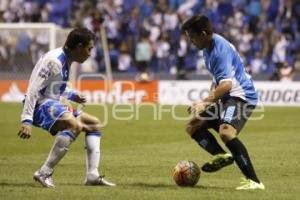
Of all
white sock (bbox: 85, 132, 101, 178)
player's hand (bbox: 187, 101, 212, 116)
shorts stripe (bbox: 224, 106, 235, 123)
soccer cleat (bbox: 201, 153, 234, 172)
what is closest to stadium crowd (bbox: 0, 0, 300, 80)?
soccer cleat (bbox: 201, 153, 234, 172)

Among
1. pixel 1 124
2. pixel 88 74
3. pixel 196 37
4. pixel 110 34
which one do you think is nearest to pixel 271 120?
pixel 1 124

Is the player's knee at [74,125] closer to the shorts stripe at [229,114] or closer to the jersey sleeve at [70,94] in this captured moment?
the jersey sleeve at [70,94]

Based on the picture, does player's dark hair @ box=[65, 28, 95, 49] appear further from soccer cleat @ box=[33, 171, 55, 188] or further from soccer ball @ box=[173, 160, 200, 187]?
soccer ball @ box=[173, 160, 200, 187]

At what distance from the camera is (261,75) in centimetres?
3008

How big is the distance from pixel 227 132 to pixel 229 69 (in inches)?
29.5

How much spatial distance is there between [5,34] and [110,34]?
583cm

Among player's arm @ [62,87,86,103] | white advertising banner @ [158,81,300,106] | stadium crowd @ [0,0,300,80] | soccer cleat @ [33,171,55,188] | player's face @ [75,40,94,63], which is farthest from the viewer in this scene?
stadium crowd @ [0,0,300,80]

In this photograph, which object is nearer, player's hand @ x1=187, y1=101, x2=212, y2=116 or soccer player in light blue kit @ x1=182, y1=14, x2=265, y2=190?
player's hand @ x1=187, y1=101, x2=212, y2=116

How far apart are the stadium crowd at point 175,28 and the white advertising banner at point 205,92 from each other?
104 centimetres

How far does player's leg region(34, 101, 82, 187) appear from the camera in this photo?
9.89 metres

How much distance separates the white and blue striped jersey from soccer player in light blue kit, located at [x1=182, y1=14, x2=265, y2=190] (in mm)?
1542

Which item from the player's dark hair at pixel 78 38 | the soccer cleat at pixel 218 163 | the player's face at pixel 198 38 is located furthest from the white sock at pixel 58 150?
the player's face at pixel 198 38

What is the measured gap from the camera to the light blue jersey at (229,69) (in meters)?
9.73

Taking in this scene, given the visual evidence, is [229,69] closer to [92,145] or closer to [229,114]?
[229,114]
